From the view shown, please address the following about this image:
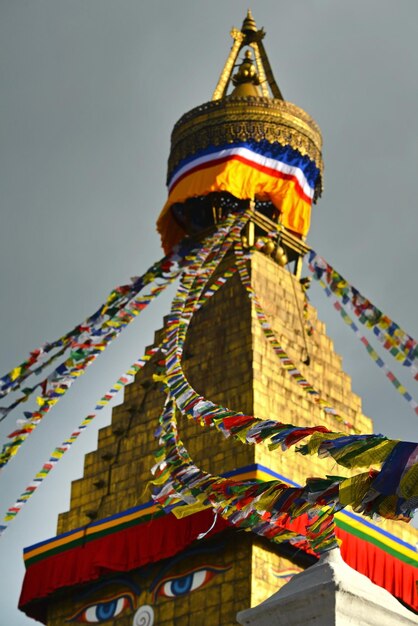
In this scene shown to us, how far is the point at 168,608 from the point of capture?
42.0ft

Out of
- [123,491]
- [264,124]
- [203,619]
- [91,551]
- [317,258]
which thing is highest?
[264,124]

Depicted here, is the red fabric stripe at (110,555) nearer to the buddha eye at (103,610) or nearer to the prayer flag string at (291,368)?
the buddha eye at (103,610)

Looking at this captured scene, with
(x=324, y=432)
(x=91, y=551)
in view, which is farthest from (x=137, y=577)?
(x=324, y=432)

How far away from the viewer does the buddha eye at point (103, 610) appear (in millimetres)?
13383

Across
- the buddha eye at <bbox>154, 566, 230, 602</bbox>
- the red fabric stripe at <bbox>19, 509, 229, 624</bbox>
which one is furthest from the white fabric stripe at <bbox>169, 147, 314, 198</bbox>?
the buddha eye at <bbox>154, 566, 230, 602</bbox>

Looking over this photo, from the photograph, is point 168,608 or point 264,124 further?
point 264,124

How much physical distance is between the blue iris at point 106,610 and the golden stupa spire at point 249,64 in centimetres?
1033

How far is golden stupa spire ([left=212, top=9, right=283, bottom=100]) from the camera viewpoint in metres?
20.0

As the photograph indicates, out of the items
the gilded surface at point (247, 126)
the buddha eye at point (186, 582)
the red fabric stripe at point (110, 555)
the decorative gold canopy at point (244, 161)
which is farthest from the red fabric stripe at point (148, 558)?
the gilded surface at point (247, 126)

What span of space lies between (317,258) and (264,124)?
2982 mm

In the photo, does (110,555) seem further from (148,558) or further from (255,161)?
(255,161)

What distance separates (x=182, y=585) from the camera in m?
12.9

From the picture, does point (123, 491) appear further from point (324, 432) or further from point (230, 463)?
point (324, 432)

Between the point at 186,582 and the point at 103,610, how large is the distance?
57.1 inches
